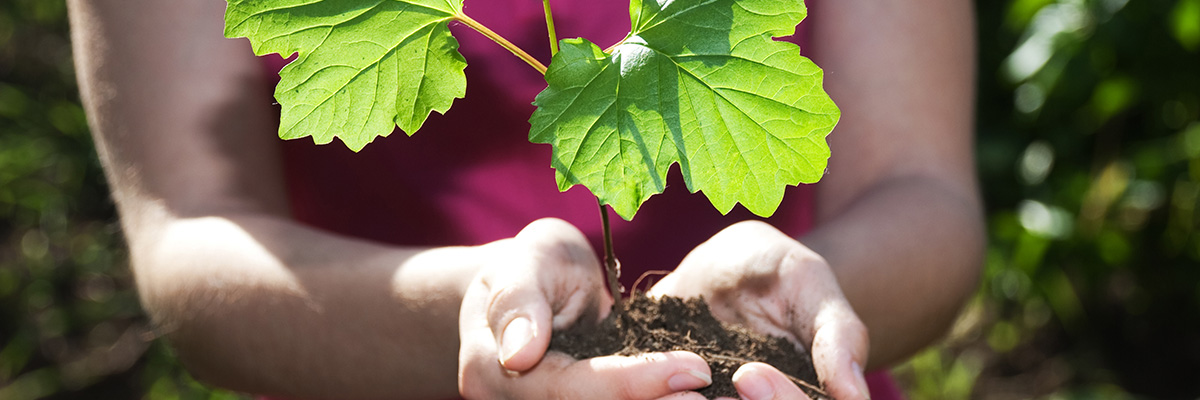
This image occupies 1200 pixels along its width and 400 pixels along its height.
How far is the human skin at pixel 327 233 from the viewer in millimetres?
1262

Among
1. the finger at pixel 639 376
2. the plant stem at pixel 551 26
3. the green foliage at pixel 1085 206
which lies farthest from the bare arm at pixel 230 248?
the green foliage at pixel 1085 206

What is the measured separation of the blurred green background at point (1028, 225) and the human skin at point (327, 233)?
0.90 m

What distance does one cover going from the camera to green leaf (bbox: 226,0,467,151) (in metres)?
0.75

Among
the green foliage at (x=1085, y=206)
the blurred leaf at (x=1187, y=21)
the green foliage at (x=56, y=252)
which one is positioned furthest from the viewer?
the green foliage at (x=56, y=252)

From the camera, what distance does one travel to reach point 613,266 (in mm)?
911

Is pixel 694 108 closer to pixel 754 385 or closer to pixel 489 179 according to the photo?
pixel 754 385

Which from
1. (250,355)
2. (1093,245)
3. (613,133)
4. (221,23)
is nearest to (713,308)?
(613,133)

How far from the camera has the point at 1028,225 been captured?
2.46 meters

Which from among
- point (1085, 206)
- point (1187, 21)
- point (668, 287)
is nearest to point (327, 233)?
point (668, 287)

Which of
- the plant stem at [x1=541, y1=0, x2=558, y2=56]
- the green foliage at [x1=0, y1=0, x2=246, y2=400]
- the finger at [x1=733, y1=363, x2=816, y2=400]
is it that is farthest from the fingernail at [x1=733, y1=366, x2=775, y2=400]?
the green foliage at [x1=0, y1=0, x2=246, y2=400]

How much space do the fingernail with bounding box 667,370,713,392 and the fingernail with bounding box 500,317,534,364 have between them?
13 cm

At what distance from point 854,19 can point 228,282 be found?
1009 mm

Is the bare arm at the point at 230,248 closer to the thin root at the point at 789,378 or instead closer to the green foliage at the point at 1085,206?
the thin root at the point at 789,378

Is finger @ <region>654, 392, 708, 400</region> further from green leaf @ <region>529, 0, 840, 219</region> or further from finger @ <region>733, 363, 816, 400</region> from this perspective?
green leaf @ <region>529, 0, 840, 219</region>
